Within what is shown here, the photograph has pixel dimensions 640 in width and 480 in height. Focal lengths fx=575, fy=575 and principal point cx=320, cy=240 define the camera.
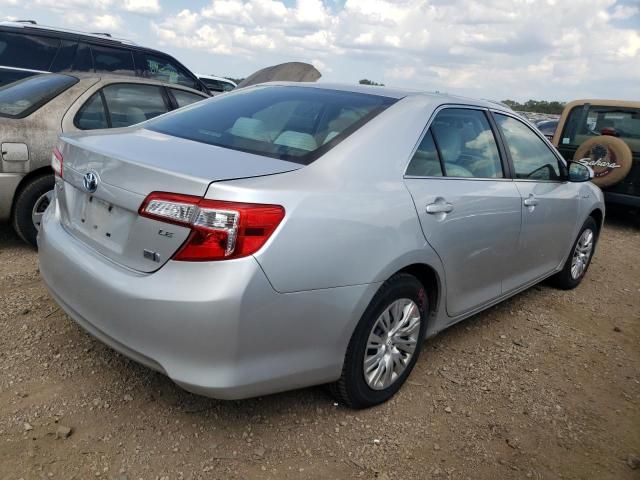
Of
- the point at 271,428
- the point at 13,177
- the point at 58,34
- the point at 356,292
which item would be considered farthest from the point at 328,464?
the point at 58,34

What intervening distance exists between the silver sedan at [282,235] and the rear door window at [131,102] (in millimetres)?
1897

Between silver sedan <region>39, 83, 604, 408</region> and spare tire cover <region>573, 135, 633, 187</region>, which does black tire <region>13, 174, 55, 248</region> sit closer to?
silver sedan <region>39, 83, 604, 408</region>

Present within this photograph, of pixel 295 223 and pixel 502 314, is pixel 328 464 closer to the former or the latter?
pixel 295 223

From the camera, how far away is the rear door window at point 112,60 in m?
7.59

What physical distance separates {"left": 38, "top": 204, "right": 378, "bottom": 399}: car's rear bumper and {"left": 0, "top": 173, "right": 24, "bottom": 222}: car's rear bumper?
2.14 m

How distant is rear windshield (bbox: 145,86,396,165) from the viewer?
260 centimetres

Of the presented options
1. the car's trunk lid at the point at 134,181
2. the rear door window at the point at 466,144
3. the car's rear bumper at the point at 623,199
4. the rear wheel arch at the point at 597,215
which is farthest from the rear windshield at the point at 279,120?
the car's rear bumper at the point at 623,199

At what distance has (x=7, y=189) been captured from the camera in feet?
13.9

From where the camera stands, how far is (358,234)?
7.97 ft

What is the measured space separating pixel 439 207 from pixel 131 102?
3361mm

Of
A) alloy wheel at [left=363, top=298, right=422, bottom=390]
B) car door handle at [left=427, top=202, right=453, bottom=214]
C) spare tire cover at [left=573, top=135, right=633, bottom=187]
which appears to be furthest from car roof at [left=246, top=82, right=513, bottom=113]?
spare tire cover at [left=573, top=135, right=633, bottom=187]

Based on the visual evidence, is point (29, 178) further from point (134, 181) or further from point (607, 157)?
point (607, 157)

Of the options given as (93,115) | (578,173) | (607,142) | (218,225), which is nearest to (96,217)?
(218,225)

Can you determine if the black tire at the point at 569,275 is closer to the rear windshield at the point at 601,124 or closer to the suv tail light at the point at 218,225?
the rear windshield at the point at 601,124
